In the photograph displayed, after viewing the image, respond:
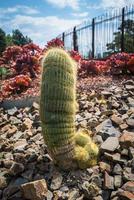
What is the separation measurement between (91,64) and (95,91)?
84.9 inches

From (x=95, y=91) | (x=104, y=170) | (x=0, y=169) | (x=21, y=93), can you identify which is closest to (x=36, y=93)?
(x=21, y=93)

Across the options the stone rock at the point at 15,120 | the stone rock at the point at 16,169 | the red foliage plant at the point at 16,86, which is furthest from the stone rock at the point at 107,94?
the stone rock at the point at 16,169

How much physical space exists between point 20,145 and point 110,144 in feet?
4.68

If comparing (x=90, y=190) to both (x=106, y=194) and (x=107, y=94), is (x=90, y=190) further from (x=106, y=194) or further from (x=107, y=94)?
(x=107, y=94)

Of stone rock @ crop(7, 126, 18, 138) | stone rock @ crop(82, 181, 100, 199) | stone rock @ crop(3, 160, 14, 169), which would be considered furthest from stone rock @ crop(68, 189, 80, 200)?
stone rock @ crop(7, 126, 18, 138)

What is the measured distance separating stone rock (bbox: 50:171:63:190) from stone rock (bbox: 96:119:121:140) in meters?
1.02

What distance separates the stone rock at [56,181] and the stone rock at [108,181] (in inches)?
20.7

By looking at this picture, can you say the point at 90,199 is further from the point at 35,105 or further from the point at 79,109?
the point at 35,105

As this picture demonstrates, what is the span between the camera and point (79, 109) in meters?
7.55

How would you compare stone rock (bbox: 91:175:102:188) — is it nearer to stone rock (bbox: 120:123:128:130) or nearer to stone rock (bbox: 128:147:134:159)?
stone rock (bbox: 128:147:134:159)

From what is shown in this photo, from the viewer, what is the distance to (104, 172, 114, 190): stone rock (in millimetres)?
4930

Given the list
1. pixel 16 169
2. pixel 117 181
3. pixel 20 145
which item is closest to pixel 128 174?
pixel 117 181

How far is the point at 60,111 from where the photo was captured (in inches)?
202

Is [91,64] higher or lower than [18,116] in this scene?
higher
